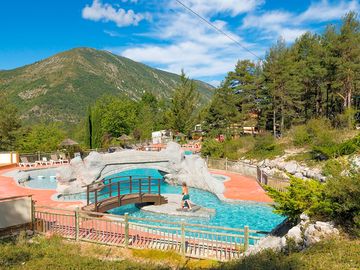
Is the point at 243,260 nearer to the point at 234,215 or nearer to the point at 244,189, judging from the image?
the point at 234,215

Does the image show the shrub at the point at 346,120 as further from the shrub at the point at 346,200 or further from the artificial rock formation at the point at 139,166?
the shrub at the point at 346,200

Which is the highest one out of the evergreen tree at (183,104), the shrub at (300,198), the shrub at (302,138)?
the evergreen tree at (183,104)

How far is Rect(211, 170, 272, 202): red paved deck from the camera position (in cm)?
1630

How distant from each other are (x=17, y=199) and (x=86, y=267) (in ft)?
19.0

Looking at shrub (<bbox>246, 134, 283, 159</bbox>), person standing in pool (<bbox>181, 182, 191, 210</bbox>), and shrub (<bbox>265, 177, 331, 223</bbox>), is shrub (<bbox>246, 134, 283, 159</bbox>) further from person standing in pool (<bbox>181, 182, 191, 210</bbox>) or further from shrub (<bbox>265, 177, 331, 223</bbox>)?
shrub (<bbox>265, 177, 331, 223</bbox>)

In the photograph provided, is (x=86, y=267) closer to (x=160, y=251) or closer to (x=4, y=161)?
(x=160, y=251)

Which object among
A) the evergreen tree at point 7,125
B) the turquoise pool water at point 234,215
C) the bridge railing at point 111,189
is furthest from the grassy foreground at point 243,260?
the evergreen tree at point 7,125

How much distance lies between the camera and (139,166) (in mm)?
22234

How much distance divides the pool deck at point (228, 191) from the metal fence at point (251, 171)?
43cm

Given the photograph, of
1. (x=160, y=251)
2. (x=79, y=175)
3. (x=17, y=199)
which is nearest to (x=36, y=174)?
(x=79, y=175)

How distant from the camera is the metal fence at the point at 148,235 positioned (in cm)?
867

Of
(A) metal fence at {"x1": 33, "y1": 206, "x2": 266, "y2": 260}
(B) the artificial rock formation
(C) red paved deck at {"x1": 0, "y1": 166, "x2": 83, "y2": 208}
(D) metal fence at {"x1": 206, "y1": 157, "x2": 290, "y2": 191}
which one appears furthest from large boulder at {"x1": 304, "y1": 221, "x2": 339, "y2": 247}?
(C) red paved deck at {"x1": 0, "y1": 166, "x2": 83, "y2": 208}

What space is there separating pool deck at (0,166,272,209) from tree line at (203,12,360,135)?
43.3 ft

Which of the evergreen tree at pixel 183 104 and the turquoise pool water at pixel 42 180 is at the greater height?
the evergreen tree at pixel 183 104
